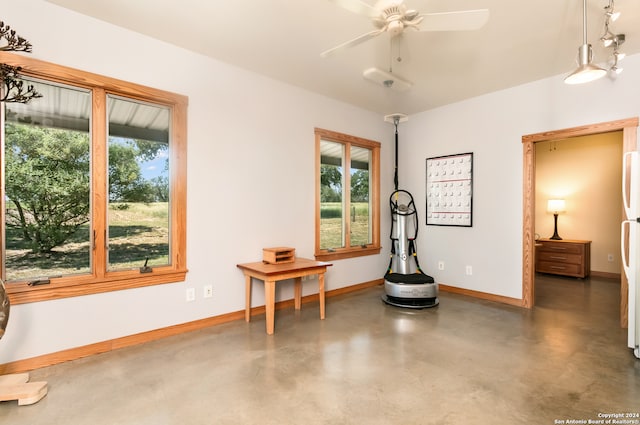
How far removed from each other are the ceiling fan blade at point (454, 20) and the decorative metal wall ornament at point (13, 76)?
8.69ft

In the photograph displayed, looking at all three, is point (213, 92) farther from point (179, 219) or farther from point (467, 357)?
point (467, 357)

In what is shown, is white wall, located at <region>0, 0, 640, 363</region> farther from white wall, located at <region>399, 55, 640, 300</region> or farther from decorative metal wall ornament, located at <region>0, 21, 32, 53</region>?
decorative metal wall ornament, located at <region>0, 21, 32, 53</region>

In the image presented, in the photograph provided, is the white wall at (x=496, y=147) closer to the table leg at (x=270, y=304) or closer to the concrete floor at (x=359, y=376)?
the concrete floor at (x=359, y=376)

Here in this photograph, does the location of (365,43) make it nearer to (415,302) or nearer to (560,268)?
(415,302)

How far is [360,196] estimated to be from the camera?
5105mm

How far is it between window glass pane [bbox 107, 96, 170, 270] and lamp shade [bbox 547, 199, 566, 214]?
258 inches

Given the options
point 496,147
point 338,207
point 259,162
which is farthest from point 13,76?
point 496,147

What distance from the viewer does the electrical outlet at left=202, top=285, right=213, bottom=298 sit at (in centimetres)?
331

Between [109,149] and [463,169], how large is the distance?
14.3 ft

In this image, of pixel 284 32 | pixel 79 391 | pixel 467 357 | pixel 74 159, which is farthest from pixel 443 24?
pixel 79 391

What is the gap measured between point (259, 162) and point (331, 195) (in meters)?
1.32

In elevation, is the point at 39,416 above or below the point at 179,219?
below

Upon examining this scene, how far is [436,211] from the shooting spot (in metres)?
4.98

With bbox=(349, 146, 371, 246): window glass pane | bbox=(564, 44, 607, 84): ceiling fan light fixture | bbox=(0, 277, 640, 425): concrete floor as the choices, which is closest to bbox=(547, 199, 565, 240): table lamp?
bbox=(0, 277, 640, 425): concrete floor
